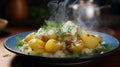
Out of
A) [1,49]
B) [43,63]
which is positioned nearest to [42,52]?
[43,63]

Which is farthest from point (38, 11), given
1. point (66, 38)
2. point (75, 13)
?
point (66, 38)

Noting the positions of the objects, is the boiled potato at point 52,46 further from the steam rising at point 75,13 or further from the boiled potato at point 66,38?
the steam rising at point 75,13

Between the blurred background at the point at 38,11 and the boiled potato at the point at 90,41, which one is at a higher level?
the boiled potato at the point at 90,41

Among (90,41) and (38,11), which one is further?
(38,11)

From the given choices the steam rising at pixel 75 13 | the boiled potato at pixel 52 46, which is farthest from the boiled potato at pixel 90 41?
the steam rising at pixel 75 13

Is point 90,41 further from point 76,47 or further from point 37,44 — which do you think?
point 37,44

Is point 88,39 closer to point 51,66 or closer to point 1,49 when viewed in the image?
point 51,66

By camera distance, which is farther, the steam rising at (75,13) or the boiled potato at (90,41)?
the steam rising at (75,13)
